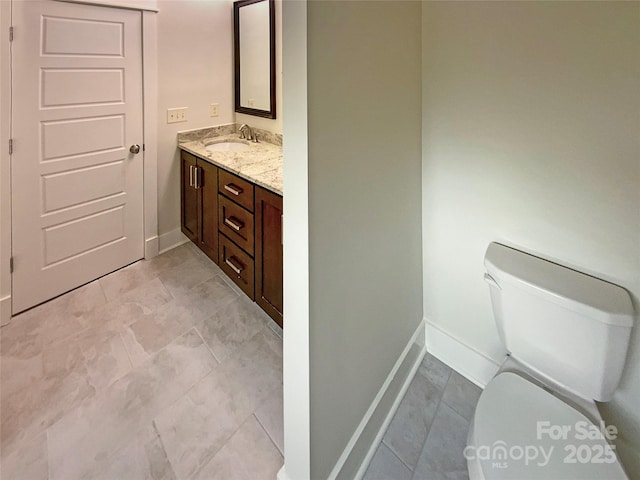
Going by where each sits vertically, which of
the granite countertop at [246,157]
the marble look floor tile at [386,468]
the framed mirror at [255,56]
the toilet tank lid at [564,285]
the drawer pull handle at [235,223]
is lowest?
the marble look floor tile at [386,468]

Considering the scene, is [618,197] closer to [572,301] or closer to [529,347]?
[572,301]

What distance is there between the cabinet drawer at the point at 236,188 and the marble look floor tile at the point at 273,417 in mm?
992

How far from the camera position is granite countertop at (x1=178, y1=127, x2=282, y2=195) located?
1882 mm

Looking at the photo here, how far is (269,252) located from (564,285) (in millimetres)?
1308

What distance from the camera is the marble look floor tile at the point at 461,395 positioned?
155cm

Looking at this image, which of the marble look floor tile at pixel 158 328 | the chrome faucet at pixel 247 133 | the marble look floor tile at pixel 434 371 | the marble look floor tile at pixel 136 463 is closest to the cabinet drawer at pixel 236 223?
the marble look floor tile at pixel 158 328

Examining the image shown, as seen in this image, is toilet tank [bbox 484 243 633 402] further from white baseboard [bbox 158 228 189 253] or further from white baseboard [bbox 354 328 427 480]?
white baseboard [bbox 158 228 189 253]

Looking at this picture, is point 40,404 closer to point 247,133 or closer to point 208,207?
point 208,207

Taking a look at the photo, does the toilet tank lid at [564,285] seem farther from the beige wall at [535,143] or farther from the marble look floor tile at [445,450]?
the marble look floor tile at [445,450]

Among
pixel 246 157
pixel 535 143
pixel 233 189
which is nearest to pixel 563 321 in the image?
pixel 535 143

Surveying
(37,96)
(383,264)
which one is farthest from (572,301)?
(37,96)

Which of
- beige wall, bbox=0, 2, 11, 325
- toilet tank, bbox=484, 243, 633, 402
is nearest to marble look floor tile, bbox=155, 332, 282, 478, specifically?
toilet tank, bbox=484, 243, 633, 402

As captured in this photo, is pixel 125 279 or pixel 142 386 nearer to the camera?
pixel 142 386

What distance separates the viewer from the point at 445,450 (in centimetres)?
138
